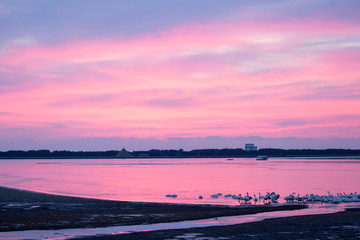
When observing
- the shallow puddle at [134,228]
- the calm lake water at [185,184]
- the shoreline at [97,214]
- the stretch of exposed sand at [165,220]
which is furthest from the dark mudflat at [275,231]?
the calm lake water at [185,184]

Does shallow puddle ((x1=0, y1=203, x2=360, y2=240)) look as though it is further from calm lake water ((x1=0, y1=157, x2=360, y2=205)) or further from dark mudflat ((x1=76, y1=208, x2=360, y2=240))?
calm lake water ((x1=0, y1=157, x2=360, y2=205))

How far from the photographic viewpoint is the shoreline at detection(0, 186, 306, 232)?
20.9 metres

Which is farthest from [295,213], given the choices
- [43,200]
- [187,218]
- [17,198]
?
[17,198]

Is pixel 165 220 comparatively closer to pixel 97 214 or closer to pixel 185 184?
pixel 97 214

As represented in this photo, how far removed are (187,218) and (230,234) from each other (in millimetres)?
5665

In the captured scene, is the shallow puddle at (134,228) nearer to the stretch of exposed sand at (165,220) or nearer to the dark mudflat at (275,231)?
the stretch of exposed sand at (165,220)

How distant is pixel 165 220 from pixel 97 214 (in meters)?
4.33

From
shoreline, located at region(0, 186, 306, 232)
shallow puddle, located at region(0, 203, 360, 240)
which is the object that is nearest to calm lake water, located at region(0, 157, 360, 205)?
shoreline, located at region(0, 186, 306, 232)

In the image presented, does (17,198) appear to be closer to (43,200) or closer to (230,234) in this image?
(43,200)

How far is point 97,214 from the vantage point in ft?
81.8

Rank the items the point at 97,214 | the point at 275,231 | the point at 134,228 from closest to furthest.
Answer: the point at 275,231
the point at 134,228
the point at 97,214

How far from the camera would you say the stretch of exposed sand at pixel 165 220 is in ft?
59.2

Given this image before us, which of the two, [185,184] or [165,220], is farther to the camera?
[185,184]

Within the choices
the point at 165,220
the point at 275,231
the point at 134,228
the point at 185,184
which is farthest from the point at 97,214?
the point at 185,184
